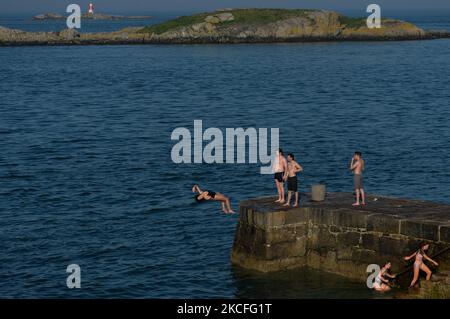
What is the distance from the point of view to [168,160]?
186 ft

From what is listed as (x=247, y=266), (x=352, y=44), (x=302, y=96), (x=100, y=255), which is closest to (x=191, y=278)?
(x=247, y=266)

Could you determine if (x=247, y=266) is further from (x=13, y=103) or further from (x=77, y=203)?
(x=13, y=103)

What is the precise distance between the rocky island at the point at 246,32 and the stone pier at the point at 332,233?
15202 cm

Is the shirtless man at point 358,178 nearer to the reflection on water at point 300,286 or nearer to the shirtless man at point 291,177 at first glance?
the shirtless man at point 291,177

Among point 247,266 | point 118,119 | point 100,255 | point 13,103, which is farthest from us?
point 13,103

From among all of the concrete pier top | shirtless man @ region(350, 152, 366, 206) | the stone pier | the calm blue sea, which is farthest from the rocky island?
the stone pier

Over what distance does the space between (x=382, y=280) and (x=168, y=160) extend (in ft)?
95.1

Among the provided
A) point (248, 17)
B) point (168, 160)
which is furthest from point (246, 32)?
point (168, 160)

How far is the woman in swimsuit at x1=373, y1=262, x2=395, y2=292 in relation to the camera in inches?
1161

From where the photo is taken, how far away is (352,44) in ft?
592

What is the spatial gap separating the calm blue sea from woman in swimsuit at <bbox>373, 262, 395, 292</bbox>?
0.63 m

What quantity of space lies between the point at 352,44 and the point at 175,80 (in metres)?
73.3

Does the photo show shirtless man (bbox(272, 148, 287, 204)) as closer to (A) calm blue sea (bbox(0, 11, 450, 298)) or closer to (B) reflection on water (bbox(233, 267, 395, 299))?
(B) reflection on water (bbox(233, 267, 395, 299))

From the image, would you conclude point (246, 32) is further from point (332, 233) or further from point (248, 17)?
point (332, 233)
